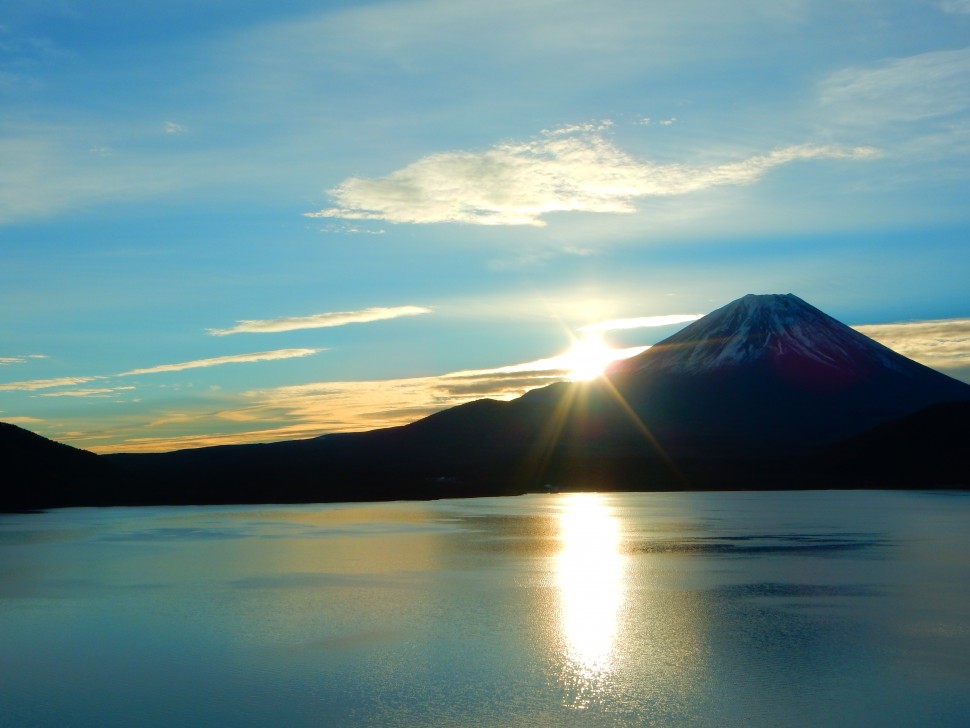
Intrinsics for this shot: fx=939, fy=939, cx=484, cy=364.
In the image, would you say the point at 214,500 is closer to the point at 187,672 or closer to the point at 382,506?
the point at 382,506

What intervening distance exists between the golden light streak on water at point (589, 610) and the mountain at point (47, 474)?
208 feet

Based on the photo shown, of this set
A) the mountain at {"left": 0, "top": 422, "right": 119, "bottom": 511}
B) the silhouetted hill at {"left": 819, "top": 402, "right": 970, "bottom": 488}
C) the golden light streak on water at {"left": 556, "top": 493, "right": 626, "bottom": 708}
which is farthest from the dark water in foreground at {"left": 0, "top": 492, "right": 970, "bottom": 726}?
the silhouetted hill at {"left": 819, "top": 402, "right": 970, "bottom": 488}

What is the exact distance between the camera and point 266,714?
53.5 ft

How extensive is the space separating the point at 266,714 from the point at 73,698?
4.09 meters

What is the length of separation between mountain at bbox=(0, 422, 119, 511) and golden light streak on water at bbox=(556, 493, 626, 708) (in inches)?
2491

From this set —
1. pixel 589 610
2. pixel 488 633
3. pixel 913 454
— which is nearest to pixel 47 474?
pixel 589 610

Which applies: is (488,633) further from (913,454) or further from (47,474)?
(913,454)

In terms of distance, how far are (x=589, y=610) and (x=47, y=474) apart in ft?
285

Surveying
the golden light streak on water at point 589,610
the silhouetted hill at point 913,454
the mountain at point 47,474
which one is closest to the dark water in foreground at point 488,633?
the golden light streak on water at point 589,610

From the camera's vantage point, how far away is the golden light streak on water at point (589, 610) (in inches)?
724

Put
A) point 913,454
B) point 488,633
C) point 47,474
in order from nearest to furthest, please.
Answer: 1. point 488,633
2. point 47,474
3. point 913,454

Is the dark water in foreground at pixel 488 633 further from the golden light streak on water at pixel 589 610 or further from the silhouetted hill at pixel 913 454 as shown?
the silhouetted hill at pixel 913 454

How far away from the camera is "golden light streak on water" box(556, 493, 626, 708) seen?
18.4 m

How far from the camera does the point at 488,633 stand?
22891 mm
